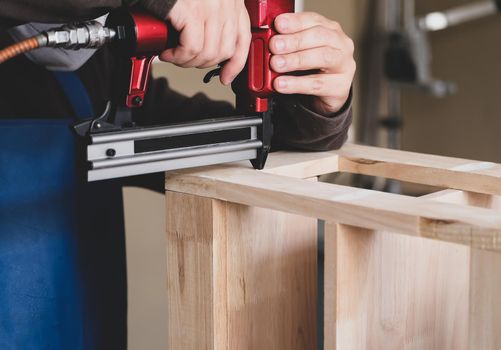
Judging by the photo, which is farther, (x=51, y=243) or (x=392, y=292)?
(x=51, y=243)

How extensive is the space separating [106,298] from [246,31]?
0.44 meters

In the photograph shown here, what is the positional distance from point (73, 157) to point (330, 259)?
1.34ft

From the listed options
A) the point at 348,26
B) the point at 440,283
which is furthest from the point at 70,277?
the point at 348,26

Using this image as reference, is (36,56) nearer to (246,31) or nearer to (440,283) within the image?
(246,31)

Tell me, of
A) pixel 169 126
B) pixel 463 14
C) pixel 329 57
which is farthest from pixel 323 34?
pixel 463 14

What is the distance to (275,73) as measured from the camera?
990mm

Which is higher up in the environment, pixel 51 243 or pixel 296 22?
pixel 296 22

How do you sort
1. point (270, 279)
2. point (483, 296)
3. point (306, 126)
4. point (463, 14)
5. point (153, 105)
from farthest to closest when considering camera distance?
point (463, 14) < point (153, 105) < point (306, 126) < point (270, 279) < point (483, 296)

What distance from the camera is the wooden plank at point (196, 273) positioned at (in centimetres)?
92

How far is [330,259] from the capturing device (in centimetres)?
83

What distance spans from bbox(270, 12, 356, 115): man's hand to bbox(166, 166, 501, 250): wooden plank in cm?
14

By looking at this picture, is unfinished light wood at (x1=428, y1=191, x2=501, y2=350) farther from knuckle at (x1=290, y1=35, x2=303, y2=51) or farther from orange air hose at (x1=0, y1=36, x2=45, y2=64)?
orange air hose at (x1=0, y1=36, x2=45, y2=64)

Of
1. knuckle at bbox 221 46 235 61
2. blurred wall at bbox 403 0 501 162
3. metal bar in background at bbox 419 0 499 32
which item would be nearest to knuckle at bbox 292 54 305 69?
knuckle at bbox 221 46 235 61

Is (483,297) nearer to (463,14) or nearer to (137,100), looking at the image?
(137,100)
